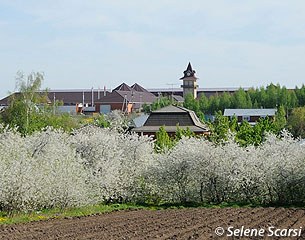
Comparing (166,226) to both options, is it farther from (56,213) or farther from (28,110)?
(28,110)

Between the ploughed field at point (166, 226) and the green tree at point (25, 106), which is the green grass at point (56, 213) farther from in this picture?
the green tree at point (25, 106)

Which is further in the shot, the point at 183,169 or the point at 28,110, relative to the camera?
the point at 28,110

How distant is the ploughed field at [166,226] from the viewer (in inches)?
689

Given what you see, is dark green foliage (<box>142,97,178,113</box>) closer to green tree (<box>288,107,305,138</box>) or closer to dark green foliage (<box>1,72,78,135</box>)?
green tree (<box>288,107,305,138</box>)

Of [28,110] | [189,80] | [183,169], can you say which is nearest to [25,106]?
[28,110]

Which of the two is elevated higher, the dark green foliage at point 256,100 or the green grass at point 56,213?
the dark green foliage at point 256,100

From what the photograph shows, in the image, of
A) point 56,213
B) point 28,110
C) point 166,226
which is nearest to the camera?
point 166,226

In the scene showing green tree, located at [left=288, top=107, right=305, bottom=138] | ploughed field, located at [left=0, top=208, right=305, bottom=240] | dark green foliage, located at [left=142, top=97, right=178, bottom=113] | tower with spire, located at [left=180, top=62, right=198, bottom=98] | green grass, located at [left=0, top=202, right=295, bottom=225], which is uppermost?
tower with spire, located at [left=180, top=62, right=198, bottom=98]

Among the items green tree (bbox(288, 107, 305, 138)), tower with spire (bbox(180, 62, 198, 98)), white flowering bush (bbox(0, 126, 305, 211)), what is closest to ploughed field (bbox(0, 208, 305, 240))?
white flowering bush (bbox(0, 126, 305, 211))

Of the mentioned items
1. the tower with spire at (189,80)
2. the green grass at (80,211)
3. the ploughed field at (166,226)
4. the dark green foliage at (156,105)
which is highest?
the tower with spire at (189,80)

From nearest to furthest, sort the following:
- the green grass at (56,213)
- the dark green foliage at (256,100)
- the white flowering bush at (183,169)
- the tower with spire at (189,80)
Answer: the green grass at (56,213)
the white flowering bush at (183,169)
the dark green foliage at (256,100)
the tower with spire at (189,80)

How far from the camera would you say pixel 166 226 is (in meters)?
20.1

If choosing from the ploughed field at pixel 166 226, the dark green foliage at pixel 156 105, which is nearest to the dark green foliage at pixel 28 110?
the ploughed field at pixel 166 226

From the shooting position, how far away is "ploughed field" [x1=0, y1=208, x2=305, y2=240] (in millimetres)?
17500
